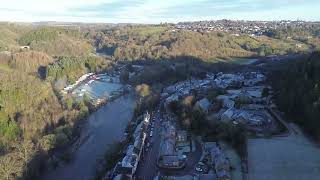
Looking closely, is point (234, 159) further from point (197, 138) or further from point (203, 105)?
point (203, 105)

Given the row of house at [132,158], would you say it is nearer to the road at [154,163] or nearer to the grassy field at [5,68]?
the road at [154,163]

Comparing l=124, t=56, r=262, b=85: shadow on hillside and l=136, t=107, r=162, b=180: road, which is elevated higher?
l=124, t=56, r=262, b=85: shadow on hillside

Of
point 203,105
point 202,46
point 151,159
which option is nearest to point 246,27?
point 202,46

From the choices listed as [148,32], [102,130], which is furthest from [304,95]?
[148,32]

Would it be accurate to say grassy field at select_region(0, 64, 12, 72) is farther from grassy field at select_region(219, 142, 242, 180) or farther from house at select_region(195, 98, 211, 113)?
grassy field at select_region(219, 142, 242, 180)

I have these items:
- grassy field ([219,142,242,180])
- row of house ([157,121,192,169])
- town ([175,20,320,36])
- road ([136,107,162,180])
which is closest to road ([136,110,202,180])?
road ([136,107,162,180])

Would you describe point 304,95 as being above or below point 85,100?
above

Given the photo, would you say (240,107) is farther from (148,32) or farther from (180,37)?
(148,32)
